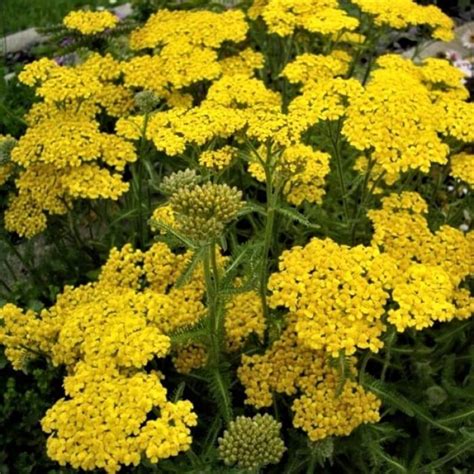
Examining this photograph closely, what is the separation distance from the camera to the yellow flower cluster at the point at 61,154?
3.28 m

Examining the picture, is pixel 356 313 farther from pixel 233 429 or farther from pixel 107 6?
pixel 107 6

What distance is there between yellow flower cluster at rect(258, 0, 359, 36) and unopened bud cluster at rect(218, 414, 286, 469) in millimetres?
2034

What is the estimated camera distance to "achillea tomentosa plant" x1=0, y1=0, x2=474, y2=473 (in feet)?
8.05

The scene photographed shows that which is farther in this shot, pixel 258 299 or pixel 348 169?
pixel 348 169

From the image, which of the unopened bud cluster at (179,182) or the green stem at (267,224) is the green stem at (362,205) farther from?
the unopened bud cluster at (179,182)

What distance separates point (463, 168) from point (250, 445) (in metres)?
1.54

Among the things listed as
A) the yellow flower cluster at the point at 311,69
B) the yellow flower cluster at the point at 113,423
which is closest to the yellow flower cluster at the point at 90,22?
the yellow flower cluster at the point at 311,69

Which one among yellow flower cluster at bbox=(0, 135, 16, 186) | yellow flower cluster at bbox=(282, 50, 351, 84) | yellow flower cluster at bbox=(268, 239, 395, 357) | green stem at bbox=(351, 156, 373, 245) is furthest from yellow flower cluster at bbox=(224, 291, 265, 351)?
yellow flower cluster at bbox=(0, 135, 16, 186)

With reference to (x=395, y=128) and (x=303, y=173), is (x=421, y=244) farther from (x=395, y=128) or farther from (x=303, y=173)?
(x=303, y=173)

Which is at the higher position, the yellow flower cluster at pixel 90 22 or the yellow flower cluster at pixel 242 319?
the yellow flower cluster at pixel 90 22

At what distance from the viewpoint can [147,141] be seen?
141 inches

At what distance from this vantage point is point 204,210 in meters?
2.40

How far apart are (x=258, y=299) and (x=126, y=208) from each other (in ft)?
3.70

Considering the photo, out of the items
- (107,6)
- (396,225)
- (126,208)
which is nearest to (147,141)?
(126,208)
